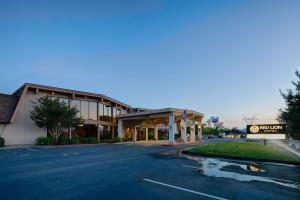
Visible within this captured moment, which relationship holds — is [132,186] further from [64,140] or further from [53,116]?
[64,140]

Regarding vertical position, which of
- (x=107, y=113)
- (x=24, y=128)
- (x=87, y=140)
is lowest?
(x=87, y=140)

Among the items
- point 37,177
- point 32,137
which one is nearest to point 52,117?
point 32,137

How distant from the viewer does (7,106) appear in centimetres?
2994

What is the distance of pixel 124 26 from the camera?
25078 millimetres

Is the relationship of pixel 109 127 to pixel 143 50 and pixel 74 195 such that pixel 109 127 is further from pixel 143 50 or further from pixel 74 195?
pixel 74 195

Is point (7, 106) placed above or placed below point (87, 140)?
above

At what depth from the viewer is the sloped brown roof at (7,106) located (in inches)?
1135

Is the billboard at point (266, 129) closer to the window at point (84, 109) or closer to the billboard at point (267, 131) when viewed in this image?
the billboard at point (267, 131)

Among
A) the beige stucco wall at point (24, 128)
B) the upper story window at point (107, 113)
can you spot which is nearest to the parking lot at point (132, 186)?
the beige stucco wall at point (24, 128)

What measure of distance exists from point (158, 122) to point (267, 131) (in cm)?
2209

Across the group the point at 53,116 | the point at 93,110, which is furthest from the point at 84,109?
the point at 53,116

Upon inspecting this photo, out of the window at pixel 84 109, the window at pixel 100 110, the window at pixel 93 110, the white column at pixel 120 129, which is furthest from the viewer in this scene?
the white column at pixel 120 129

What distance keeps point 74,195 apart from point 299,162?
41.3 ft

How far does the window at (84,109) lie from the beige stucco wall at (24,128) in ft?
19.9
